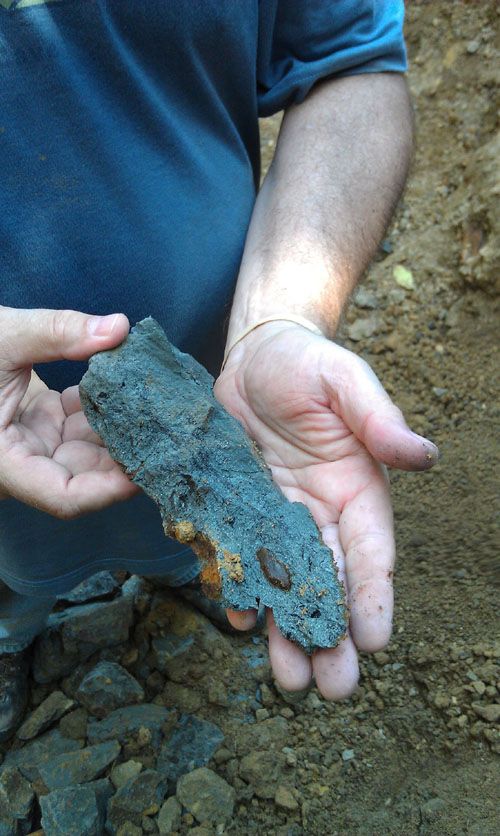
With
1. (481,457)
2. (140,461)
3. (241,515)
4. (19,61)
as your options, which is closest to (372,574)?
(241,515)

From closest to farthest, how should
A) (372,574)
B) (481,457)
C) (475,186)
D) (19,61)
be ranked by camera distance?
(372,574)
(19,61)
(481,457)
(475,186)

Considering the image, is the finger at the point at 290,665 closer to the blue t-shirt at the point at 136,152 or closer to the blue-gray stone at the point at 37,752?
the blue t-shirt at the point at 136,152

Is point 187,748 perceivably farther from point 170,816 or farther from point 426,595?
point 426,595

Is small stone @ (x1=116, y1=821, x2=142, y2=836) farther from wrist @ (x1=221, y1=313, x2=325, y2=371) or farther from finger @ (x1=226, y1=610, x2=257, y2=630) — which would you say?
wrist @ (x1=221, y1=313, x2=325, y2=371)

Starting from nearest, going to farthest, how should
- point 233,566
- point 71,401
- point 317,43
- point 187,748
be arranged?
point 233,566 → point 71,401 → point 317,43 → point 187,748

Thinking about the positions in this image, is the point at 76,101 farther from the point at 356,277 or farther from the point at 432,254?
the point at 432,254

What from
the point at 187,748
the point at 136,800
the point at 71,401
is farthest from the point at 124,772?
the point at 71,401
